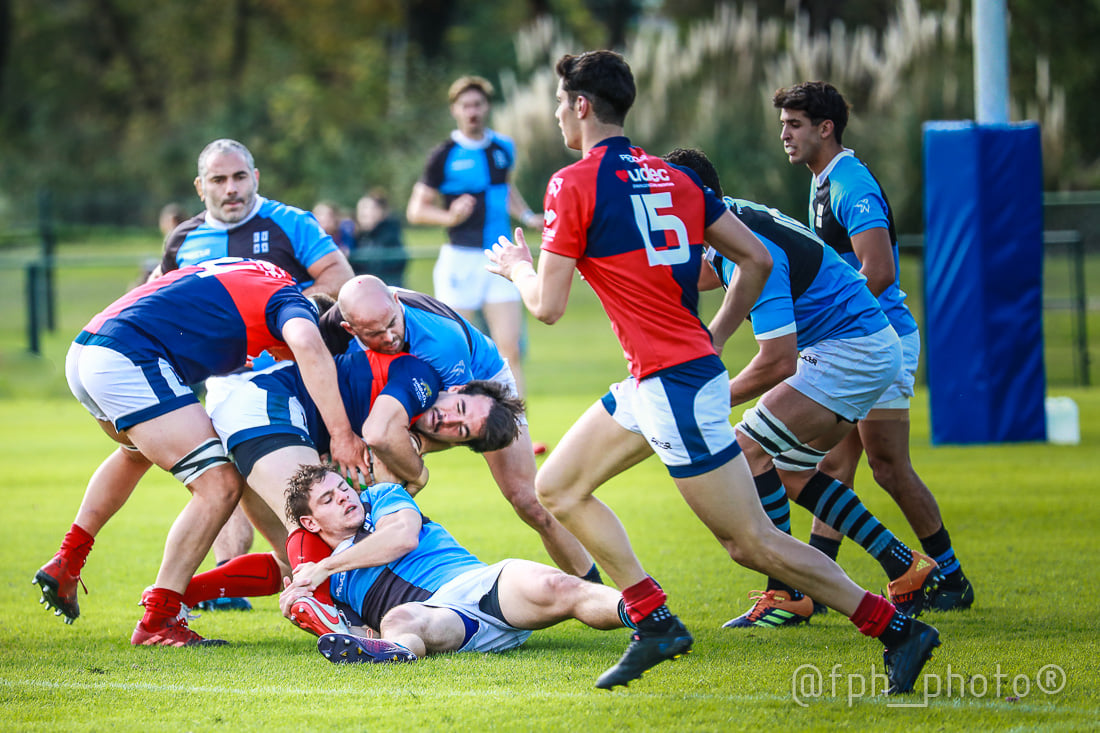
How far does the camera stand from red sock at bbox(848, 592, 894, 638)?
414cm

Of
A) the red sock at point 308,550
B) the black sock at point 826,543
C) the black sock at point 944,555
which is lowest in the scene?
the black sock at point 944,555

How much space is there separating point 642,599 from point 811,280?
1.71 m

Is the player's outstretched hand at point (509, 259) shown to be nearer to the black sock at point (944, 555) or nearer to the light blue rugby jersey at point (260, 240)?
the light blue rugby jersey at point (260, 240)

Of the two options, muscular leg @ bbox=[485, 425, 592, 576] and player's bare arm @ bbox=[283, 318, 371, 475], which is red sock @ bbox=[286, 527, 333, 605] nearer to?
player's bare arm @ bbox=[283, 318, 371, 475]

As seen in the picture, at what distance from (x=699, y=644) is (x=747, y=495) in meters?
1.02

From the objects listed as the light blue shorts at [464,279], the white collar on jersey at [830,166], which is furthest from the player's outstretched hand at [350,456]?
the light blue shorts at [464,279]

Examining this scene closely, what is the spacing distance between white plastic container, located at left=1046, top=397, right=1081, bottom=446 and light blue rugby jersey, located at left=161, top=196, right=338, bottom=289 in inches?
276

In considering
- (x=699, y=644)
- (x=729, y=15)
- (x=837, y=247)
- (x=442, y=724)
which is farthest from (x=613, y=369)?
(x=442, y=724)

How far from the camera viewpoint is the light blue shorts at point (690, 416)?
414 centimetres

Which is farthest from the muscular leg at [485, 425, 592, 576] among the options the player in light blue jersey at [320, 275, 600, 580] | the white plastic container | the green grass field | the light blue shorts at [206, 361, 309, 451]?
the white plastic container

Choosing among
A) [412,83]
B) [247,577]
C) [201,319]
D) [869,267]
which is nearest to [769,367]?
[869,267]

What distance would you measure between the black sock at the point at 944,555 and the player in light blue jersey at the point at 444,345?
62.1 inches

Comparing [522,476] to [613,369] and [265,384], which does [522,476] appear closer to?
[265,384]

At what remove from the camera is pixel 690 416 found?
413 cm
